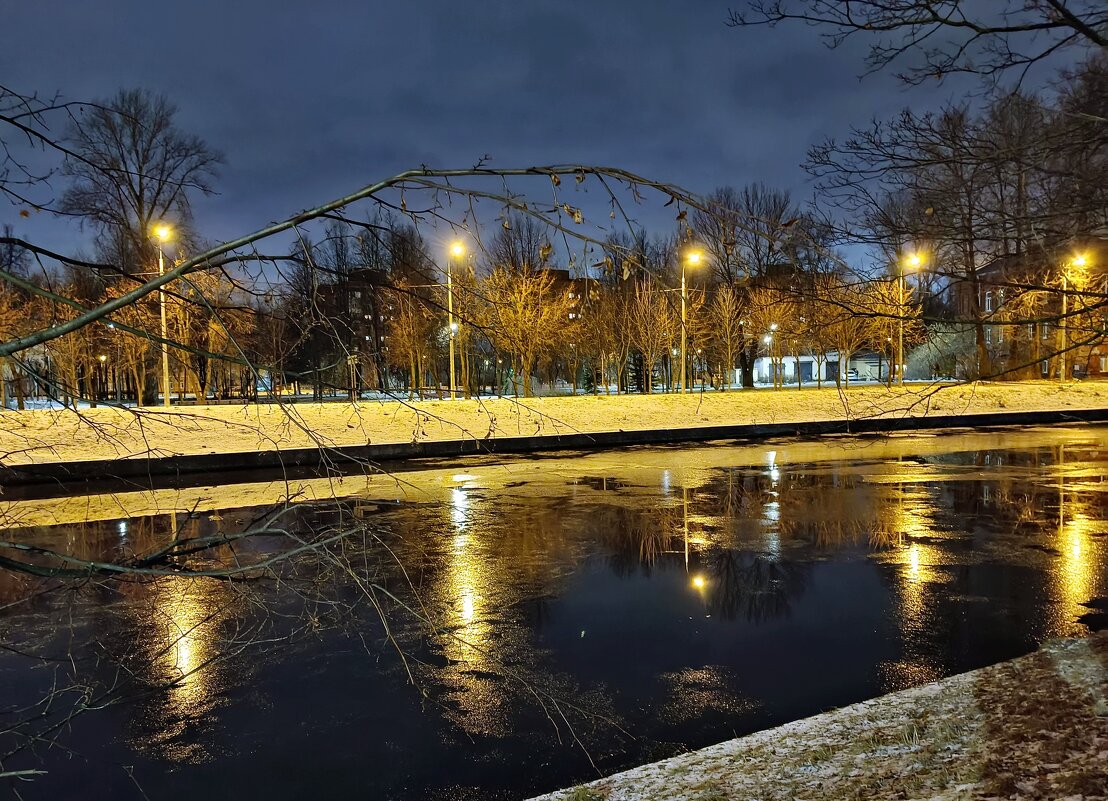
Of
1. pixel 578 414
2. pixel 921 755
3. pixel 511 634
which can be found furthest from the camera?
pixel 578 414

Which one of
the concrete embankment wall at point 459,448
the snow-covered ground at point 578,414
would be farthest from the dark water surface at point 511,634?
the snow-covered ground at point 578,414

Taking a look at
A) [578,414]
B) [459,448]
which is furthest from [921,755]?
[578,414]

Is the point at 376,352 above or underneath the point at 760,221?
underneath

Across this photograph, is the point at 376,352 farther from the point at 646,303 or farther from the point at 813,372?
the point at 813,372

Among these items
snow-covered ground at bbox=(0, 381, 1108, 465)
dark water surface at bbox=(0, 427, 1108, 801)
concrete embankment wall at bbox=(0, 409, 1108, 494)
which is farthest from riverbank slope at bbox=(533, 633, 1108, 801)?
snow-covered ground at bbox=(0, 381, 1108, 465)

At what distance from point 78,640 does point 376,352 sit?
6.02 meters

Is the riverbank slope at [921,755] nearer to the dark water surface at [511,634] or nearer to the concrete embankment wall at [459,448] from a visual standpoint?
the dark water surface at [511,634]

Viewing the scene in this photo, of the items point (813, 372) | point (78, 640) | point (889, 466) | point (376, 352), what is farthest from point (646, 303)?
point (813, 372)

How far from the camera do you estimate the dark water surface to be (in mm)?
4688

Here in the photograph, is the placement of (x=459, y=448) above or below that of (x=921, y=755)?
above

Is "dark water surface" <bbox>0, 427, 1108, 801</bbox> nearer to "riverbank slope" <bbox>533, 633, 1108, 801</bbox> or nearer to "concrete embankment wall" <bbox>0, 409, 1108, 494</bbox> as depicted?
"riverbank slope" <bbox>533, 633, 1108, 801</bbox>

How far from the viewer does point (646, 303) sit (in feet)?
169

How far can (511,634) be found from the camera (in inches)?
273

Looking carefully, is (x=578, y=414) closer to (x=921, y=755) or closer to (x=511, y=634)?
(x=511, y=634)
